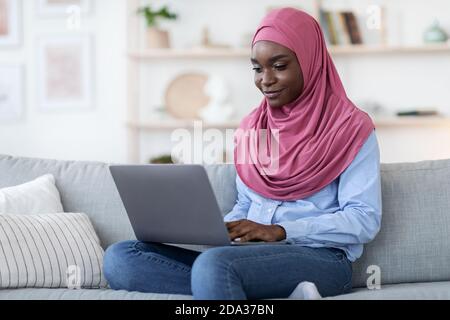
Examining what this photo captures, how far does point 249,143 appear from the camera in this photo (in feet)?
7.60

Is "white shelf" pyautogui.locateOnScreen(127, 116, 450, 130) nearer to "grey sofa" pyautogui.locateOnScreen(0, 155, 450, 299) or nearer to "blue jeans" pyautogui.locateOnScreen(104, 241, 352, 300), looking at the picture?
"grey sofa" pyautogui.locateOnScreen(0, 155, 450, 299)

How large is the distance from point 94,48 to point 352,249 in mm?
3293

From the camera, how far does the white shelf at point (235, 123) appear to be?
4613 mm

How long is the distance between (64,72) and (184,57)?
767 millimetres

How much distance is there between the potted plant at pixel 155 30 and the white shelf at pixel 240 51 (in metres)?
0.04

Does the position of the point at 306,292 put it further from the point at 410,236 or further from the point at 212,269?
the point at 410,236

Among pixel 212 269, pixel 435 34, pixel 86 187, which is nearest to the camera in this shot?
pixel 212 269

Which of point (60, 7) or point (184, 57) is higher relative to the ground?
point (60, 7)

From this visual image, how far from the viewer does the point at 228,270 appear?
1703 millimetres

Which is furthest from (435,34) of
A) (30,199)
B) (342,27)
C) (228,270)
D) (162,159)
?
(228,270)

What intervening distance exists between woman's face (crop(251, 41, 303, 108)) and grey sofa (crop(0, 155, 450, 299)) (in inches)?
12.9

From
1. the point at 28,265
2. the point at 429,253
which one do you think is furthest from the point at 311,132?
the point at 28,265

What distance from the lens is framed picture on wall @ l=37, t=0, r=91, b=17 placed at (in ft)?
16.3

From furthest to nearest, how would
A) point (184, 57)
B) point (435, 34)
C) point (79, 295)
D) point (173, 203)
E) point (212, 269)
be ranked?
point (184, 57)
point (435, 34)
point (79, 295)
point (173, 203)
point (212, 269)
